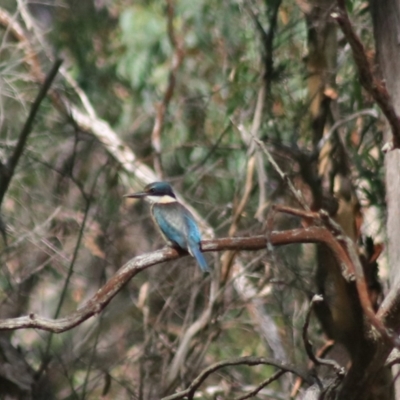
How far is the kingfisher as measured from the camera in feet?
13.5

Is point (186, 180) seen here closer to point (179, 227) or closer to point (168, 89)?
point (168, 89)

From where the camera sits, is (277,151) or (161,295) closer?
(277,151)

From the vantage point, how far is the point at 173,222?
179 inches

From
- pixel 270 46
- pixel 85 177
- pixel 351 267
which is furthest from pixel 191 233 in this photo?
pixel 85 177

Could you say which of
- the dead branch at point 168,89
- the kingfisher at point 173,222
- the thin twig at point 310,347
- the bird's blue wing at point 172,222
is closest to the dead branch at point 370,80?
the thin twig at point 310,347

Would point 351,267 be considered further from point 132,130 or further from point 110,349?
point 132,130

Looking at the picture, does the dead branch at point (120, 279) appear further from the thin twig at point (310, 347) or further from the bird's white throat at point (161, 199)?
the bird's white throat at point (161, 199)

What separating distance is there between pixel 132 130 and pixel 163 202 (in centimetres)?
345

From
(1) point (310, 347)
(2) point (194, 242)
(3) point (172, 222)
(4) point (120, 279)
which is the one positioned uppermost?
(3) point (172, 222)

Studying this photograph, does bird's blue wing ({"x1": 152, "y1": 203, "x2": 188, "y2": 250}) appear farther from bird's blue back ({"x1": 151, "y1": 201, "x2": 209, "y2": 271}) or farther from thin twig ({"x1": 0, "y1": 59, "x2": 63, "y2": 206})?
thin twig ({"x1": 0, "y1": 59, "x2": 63, "y2": 206})

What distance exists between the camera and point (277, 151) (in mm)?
5695

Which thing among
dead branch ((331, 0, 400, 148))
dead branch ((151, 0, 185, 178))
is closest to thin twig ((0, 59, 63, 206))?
dead branch ((331, 0, 400, 148))

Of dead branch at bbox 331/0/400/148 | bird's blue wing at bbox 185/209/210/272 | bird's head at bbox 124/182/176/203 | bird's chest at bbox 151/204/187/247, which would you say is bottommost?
dead branch at bbox 331/0/400/148

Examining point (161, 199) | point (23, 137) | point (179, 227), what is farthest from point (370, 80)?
point (161, 199)
